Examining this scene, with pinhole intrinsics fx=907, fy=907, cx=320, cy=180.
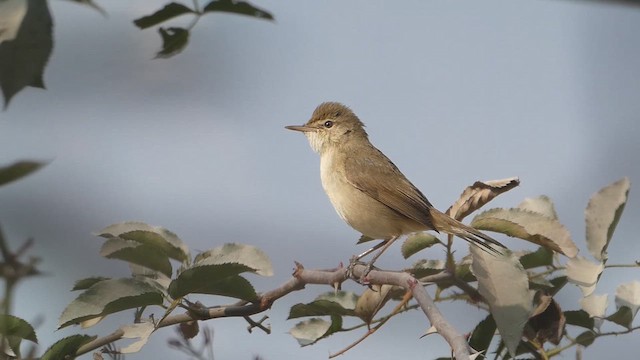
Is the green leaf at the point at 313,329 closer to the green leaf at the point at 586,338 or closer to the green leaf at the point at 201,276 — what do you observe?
the green leaf at the point at 201,276

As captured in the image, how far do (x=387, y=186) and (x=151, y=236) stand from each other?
257 cm

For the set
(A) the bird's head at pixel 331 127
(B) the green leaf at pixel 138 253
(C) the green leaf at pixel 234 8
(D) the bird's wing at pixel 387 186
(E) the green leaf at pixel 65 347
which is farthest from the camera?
(A) the bird's head at pixel 331 127

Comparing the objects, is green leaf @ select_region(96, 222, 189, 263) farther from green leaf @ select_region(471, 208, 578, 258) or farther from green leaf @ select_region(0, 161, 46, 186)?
green leaf @ select_region(0, 161, 46, 186)

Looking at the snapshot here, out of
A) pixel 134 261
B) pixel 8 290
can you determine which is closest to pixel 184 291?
pixel 134 261

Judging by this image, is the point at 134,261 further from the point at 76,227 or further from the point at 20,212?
the point at 76,227

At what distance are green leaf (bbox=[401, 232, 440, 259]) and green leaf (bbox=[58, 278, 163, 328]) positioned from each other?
0.71m

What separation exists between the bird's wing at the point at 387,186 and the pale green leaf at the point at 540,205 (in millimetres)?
1605

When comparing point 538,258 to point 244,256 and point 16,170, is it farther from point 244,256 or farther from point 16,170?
point 16,170

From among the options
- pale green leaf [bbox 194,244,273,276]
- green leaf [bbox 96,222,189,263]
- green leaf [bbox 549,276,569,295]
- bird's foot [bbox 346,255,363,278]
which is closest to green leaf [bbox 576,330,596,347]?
green leaf [bbox 549,276,569,295]

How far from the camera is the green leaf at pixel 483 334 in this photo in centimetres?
218

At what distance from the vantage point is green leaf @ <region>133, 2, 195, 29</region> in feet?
4.83

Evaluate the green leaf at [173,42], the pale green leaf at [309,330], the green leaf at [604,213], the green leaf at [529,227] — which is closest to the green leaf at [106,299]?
the pale green leaf at [309,330]

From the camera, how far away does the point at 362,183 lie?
15.5 feet

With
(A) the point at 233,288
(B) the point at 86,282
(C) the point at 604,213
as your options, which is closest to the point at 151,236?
(B) the point at 86,282
